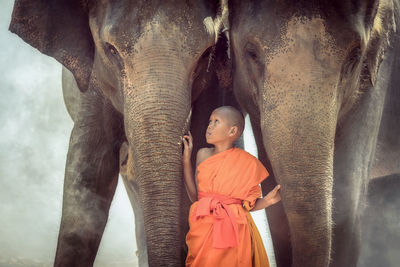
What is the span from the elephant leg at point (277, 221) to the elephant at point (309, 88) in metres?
0.23

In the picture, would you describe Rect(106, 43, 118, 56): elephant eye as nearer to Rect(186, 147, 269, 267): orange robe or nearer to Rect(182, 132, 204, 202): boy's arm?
Rect(182, 132, 204, 202): boy's arm

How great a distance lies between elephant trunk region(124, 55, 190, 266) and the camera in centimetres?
209

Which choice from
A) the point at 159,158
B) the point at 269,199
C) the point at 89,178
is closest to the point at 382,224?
the point at 89,178

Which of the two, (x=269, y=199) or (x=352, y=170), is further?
(x=352, y=170)

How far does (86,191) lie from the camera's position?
299cm

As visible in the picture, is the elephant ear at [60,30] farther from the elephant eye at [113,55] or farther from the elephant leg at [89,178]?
the elephant eye at [113,55]

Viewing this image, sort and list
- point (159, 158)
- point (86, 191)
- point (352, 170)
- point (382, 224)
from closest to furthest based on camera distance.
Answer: point (159, 158) < point (352, 170) < point (86, 191) < point (382, 224)

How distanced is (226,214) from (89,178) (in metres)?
0.95

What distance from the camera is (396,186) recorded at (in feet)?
14.4

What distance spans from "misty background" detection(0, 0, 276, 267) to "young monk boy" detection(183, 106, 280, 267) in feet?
9.23

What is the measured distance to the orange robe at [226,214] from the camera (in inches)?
87.0

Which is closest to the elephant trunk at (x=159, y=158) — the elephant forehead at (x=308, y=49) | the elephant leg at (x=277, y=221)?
the elephant forehead at (x=308, y=49)

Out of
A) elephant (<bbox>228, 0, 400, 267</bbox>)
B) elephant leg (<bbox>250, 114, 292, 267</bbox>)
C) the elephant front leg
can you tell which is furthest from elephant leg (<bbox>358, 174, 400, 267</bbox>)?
the elephant front leg

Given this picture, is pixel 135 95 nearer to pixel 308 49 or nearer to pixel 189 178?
pixel 189 178
